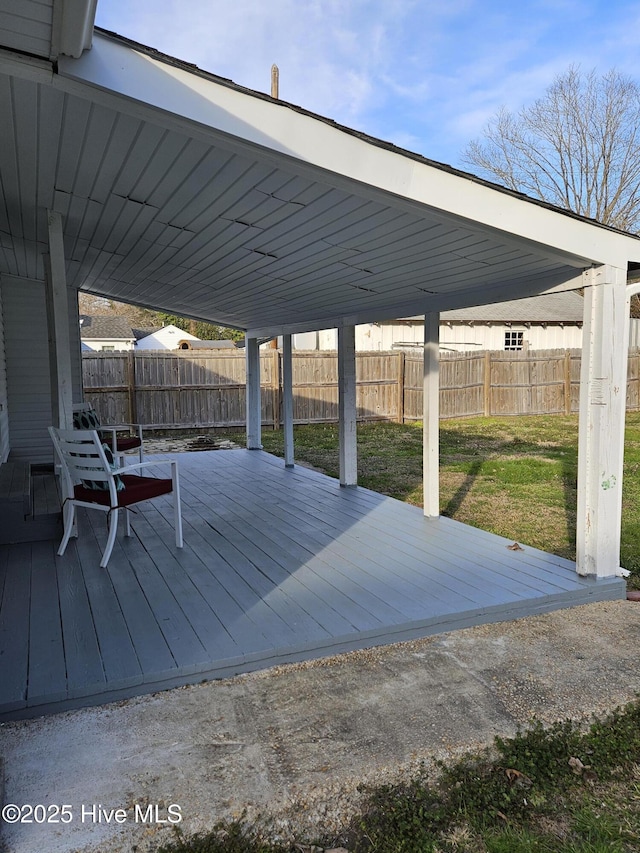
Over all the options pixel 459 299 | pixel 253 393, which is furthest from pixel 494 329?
pixel 459 299

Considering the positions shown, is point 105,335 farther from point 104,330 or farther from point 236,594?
point 236,594

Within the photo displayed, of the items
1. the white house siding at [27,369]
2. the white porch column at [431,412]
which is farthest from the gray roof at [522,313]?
the white porch column at [431,412]

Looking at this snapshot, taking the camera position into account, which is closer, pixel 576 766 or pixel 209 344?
pixel 576 766

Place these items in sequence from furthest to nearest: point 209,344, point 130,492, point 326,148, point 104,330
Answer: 1. point 104,330
2. point 209,344
3. point 130,492
4. point 326,148

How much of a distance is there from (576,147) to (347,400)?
1856 cm

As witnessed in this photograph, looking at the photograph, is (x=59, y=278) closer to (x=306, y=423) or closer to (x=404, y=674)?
(x=404, y=674)

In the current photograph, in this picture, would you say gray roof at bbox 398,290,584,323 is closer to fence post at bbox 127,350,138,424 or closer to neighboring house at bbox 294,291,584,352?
neighboring house at bbox 294,291,584,352

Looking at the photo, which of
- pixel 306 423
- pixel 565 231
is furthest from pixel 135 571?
pixel 306 423

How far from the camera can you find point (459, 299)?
4.44 m

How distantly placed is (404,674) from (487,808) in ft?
2.66

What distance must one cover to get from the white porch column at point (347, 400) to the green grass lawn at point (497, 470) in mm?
538

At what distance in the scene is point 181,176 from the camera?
2.97m

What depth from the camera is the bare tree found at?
63.4ft

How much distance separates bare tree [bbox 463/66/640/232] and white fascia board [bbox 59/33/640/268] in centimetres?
1936
